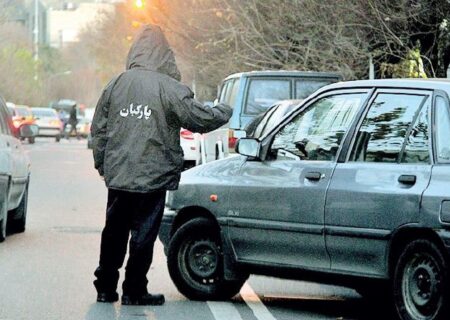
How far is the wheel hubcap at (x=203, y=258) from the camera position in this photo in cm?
1049

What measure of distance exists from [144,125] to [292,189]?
1.13m

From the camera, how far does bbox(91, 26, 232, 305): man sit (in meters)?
10.1

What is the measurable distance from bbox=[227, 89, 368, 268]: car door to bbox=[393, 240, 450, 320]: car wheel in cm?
69

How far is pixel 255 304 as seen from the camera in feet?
34.2

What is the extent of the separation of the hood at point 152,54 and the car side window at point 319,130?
86 cm

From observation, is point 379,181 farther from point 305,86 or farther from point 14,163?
point 305,86

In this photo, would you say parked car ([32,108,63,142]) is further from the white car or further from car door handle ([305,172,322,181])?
car door handle ([305,172,322,181])

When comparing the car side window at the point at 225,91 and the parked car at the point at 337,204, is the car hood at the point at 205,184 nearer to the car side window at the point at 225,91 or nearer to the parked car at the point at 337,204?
the parked car at the point at 337,204

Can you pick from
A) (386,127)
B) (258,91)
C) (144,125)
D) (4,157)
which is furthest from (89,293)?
(258,91)

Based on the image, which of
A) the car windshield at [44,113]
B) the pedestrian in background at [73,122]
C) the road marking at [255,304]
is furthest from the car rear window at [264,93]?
the pedestrian in background at [73,122]

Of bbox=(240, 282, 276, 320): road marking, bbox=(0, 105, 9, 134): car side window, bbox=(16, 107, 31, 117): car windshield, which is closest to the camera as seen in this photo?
bbox=(240, 282, 276, 320): road marking

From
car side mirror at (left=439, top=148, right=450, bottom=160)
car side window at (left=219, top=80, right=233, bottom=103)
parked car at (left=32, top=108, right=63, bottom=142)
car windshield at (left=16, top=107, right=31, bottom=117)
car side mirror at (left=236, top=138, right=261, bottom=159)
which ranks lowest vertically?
parked car at (left=32, top=108, right=63, bottom=142)

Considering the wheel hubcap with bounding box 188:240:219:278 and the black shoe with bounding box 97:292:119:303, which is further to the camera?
the wheel hubcap with bounding box 188:240:219:278

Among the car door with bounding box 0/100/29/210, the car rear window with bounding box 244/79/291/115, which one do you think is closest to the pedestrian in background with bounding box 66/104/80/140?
the car rear window with bounding box 244/79/291/115
